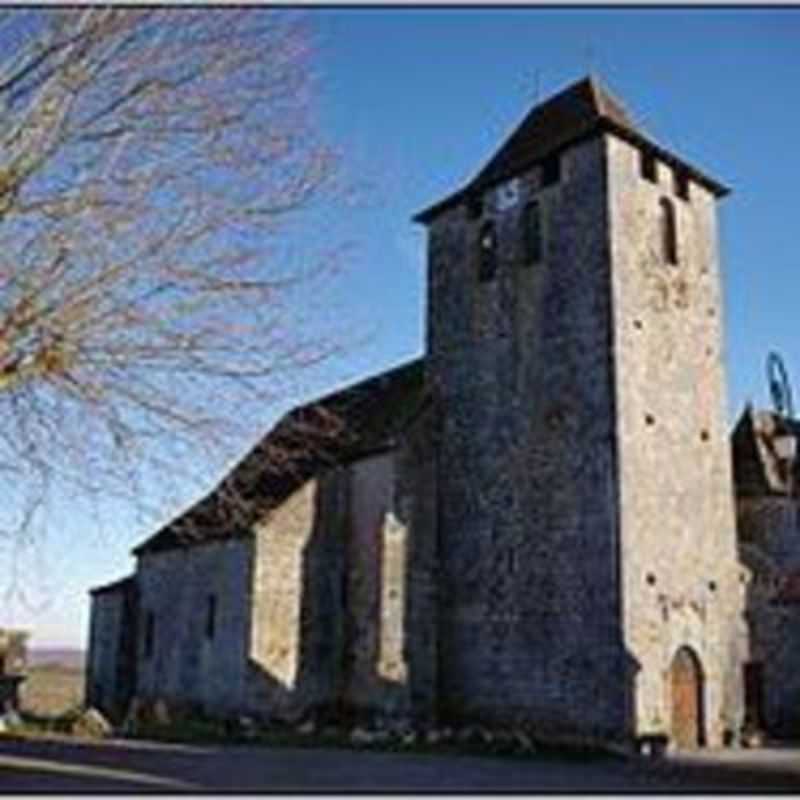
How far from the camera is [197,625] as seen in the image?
30125 mm

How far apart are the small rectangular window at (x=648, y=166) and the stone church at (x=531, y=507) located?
3cm

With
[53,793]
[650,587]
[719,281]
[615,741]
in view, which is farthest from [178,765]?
[719,281]

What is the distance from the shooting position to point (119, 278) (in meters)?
9.98

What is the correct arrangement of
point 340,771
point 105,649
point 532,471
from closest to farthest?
1. point 340,771
2. point 532,471
3. point 105,649

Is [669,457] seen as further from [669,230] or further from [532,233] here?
[532,233]

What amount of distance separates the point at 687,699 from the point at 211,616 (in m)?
11.6

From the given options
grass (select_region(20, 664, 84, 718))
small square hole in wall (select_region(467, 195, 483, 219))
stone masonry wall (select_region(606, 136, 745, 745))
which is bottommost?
grass (select_region(20, 664, 84, 718))

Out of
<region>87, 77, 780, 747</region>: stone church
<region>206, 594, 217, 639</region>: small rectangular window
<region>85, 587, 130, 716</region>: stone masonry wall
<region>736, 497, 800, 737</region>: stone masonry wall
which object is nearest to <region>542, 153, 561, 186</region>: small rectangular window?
<region>87, 77, 780, 747</region>: stone church

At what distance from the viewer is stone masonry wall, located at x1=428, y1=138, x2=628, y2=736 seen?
24344mm

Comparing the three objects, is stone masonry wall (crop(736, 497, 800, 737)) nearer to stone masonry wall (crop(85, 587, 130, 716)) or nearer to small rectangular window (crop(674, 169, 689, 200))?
small rectangular window (crop(674, 169, 689, 200))

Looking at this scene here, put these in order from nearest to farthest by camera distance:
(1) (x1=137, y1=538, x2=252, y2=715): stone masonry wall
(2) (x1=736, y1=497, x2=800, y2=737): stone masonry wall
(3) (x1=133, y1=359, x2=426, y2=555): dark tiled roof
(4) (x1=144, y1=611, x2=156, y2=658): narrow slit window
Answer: (1) (x1=137, y1=538, x2=252, y2=715): stone masonry wall
(2) (x1=736, y1=497, x2=800, y2=737): stone masonry wall
(3) (x1=133, y1=359, x2=426, y2=555): dark tiled roof
(4) (x1=144, y1=611, x2=156, y2=658): narrow slit window

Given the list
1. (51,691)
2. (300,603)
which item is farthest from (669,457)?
(51,691)

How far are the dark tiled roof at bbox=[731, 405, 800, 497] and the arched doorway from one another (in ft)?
22.4

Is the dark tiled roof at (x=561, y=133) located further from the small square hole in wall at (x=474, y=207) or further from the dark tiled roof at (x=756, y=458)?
the dark tiled roof at (x=756, y=458)
